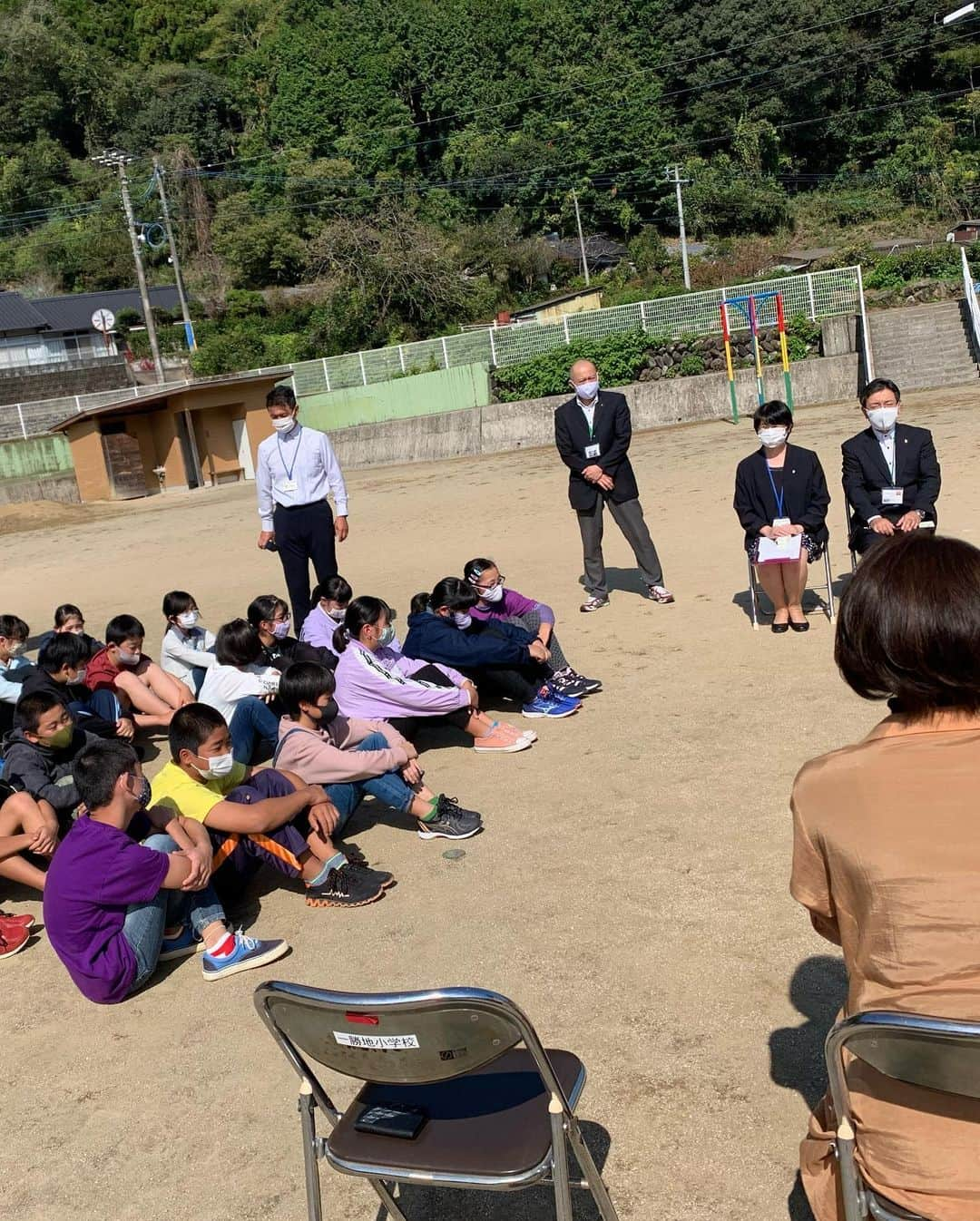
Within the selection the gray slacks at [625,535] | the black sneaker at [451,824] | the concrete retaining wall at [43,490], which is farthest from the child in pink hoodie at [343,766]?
the concrete retaining wall at [43,490]

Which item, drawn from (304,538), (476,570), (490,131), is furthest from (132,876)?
(490,131)

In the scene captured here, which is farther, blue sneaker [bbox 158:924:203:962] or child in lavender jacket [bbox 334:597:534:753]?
child in lavender jacket [bbox 334:597:534:753]

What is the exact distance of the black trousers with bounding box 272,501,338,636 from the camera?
25.7 feet

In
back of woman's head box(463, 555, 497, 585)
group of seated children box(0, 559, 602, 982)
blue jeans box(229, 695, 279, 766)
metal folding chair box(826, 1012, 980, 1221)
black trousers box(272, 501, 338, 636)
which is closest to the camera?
metal folding chair box(826, 1012, 980, 1221)

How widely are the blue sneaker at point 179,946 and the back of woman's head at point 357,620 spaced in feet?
6.38

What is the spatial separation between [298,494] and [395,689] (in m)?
2.59

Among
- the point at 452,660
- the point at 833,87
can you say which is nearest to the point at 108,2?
the point at 833,87

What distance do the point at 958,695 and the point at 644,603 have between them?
6915 mm

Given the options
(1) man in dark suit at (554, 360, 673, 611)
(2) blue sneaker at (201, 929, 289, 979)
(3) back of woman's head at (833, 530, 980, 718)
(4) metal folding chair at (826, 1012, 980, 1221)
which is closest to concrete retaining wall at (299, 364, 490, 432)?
(1) man in dark suit at (554, 360, 673, 611)

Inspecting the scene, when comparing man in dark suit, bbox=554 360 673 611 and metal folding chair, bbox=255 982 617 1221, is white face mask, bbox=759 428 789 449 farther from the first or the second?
metal folding chair, bbox=255 982 617 1221

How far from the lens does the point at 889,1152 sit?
1.81 m

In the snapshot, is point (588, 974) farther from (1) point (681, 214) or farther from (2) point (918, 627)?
(1) point (681, 214)

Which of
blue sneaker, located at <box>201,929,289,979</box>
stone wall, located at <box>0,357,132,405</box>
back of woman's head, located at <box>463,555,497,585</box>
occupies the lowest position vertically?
blue sneaker, located at <box>201,929,289,979</box>

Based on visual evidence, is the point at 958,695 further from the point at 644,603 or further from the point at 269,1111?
the point at 644,603
